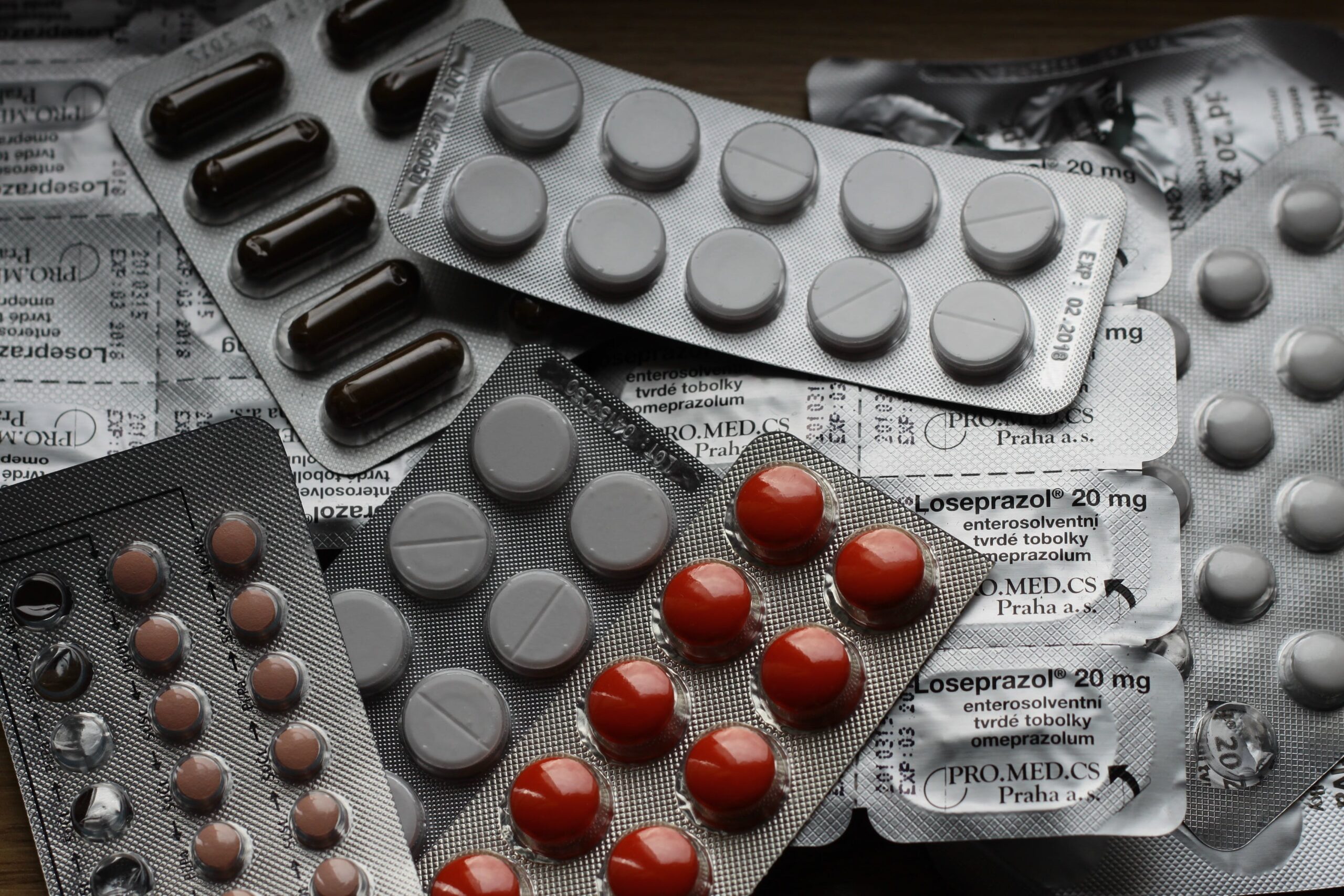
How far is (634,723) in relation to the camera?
927 mm

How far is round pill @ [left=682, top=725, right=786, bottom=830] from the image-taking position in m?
0.90

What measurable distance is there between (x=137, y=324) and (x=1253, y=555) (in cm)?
102

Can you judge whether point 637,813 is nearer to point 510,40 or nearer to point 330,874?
point 330,874

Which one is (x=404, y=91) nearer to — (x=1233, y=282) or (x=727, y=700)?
(x=727, y=700)

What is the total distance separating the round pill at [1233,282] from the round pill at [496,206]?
0.60 m

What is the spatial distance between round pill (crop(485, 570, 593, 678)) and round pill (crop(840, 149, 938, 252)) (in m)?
0.41

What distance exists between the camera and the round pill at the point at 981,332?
1013 millimetres

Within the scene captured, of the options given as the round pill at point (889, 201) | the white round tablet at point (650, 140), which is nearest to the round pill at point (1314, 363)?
the round pill at point (889, 201)

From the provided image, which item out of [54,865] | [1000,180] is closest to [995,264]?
[1000,180]

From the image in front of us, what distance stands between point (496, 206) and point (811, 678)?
494mm

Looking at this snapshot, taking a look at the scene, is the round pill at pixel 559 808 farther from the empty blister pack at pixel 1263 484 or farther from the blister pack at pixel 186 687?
the empty blister pack at pixel 1263 484

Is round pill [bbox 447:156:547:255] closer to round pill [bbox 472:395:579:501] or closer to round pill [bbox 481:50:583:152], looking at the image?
round pill [bbox 481:50:583:152]

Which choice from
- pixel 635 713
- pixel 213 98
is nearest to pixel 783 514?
pixel 635 713

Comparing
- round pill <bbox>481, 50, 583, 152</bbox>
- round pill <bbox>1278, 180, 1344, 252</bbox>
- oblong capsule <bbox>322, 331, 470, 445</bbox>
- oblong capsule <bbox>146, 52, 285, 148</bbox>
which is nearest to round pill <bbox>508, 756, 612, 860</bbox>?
oblong capsule <bbox>322, 331, 470, 445</bbox>
